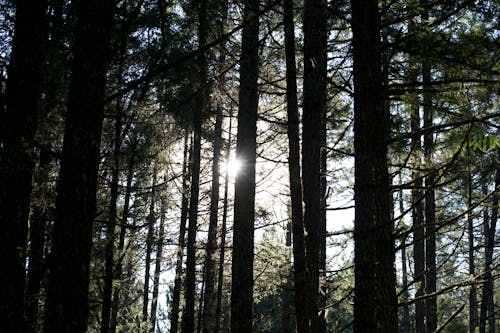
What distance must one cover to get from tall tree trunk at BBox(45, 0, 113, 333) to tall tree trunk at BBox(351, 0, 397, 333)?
8.51ft

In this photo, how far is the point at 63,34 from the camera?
7.33 metres

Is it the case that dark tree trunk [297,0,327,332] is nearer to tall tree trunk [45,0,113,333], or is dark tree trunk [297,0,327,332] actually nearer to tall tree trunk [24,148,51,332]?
tall tree trunk [45,0,113,333]

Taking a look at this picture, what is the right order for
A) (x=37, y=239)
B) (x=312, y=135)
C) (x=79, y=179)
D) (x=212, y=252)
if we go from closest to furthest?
(x=79, y=179) → (x=312, y=135) → (x=37, y=239) → (x=212, y=252)

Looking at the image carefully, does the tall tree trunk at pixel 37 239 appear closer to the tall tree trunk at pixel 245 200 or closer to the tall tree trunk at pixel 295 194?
the tall tree trunk at pixel 245 200

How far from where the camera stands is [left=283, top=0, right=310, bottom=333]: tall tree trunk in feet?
20.2

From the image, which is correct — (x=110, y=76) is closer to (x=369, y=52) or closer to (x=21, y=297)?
(x=21, y=297)

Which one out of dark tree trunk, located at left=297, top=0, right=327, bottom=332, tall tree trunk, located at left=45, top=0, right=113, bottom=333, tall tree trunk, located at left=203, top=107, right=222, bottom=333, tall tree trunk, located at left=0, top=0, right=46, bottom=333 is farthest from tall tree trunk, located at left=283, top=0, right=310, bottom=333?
tall tree trunk, located at left=203, top=107, right=222, bottom=333

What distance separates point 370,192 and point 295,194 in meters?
2.13

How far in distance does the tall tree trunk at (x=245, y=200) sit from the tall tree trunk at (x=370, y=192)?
3256 mm

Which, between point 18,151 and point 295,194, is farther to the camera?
point 295,194

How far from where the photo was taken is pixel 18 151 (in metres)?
5.56

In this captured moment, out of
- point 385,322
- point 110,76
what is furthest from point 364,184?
point 110,76

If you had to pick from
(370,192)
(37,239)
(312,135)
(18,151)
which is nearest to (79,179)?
(18,151)

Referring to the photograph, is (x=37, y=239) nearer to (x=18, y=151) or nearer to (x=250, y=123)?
(x=18, y=151)
